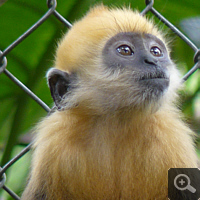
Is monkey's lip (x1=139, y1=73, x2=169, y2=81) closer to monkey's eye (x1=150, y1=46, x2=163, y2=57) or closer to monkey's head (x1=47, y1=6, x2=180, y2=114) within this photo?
monkey's head (x1=47, y1=6, x2=180, y2=114)

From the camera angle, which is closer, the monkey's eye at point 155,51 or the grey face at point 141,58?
the grey face at point 141,58

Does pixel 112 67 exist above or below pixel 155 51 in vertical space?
below

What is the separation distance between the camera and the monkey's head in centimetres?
207

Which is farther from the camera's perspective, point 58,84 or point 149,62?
point 58,84

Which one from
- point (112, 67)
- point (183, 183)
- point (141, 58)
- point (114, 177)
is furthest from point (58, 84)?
point (183, 183)

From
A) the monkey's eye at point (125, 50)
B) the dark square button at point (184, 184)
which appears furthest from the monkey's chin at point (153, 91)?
the dark square button at point (184, 184)

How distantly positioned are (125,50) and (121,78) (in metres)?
0.16

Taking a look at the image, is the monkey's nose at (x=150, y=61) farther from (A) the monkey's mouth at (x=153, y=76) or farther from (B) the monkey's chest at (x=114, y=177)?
(B) the monkey's chest at (x=114, y=177)

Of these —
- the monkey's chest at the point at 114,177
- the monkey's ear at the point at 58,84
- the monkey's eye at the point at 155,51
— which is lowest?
the monkey's chest at the point at 114,177

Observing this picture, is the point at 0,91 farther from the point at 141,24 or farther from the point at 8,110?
the point at 141,24

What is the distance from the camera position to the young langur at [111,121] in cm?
202

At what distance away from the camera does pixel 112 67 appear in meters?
2.13

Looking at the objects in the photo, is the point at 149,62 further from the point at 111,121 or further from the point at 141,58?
the point at 111,121

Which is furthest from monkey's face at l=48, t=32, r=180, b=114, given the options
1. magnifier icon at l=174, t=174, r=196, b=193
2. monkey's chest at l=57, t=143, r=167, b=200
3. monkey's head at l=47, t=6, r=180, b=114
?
magnifier icon at l=174, t=174, r=196, b=193
